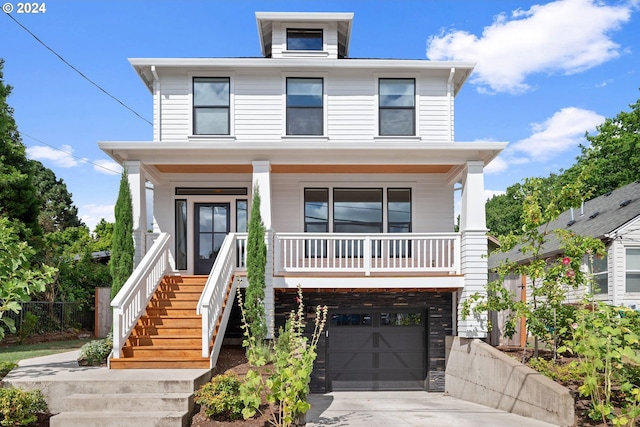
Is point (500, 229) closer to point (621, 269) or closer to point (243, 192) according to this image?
point (621, 269)

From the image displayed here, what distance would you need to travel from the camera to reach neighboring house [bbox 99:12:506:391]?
11664 millimetres

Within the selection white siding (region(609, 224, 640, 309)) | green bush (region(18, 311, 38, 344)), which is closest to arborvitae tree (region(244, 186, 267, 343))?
green bush (region(18, 311, 38, 344))

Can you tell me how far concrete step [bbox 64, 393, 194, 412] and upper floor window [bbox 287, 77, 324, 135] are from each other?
8206 millimetres

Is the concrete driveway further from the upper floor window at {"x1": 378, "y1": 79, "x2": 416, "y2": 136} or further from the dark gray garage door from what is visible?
the upper floor window at {"x1": 378, "y1": 79, "x2": 416, "y2": 136}

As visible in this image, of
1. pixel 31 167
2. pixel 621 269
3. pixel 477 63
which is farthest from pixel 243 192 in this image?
pixel 621 269

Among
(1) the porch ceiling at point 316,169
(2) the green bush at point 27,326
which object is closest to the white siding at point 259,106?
(1) the porch ceiling at point 316,169

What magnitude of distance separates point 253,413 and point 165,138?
8.92 m

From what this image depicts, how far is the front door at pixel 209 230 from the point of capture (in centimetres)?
1369

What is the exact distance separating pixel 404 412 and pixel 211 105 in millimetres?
8985

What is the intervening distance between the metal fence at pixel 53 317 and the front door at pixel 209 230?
19.0 feet

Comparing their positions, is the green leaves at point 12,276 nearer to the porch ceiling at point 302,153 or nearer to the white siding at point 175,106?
the porch ceiling at point 302,153

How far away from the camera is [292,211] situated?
44.9 ft

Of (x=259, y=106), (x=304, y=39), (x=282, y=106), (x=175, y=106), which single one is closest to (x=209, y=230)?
(x=175, y=106)

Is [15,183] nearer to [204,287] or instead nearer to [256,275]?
[204,287]
